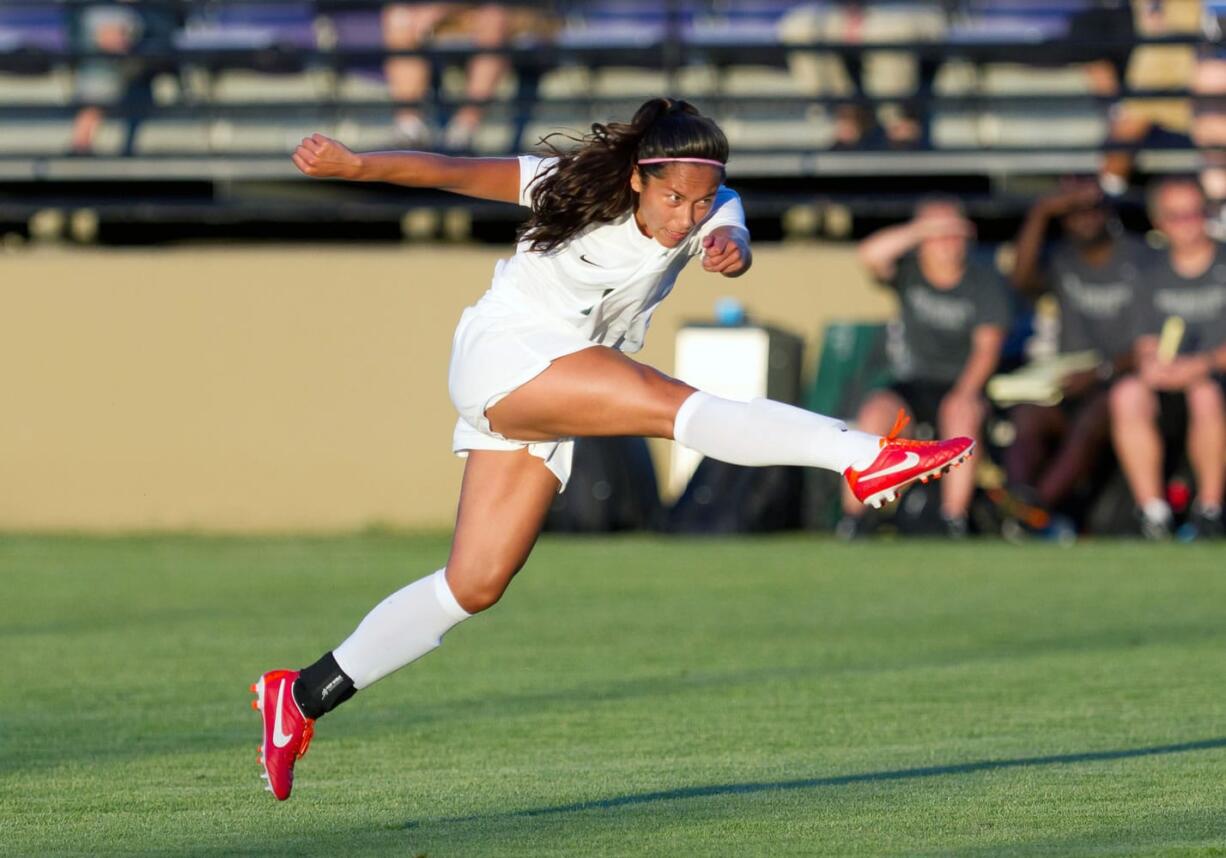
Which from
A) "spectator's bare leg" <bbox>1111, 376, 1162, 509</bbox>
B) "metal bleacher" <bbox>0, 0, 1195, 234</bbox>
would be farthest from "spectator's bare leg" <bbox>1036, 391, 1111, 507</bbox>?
"metal bleacher" <bbox>0, 0, 1195, 234</bbox>

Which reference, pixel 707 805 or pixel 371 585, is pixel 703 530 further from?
pixel 707 805

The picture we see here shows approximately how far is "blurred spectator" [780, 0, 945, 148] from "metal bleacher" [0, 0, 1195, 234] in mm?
51

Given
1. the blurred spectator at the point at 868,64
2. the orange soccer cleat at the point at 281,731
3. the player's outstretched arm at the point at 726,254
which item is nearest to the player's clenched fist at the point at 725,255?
the player's outstretched arm at the point at 726,254

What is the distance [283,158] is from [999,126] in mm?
5186

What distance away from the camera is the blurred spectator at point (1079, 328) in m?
11.7

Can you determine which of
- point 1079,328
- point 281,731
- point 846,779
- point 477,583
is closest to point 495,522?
point 477,583

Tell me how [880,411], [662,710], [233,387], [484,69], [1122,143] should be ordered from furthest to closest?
[484,69] < [233,387] < [1122,143] < [880,411] < [662,710]

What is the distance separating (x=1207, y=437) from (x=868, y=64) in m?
4.23

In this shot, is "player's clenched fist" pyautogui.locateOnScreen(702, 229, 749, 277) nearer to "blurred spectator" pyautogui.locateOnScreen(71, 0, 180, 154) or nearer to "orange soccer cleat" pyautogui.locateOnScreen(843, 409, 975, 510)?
"orange soccer cleat" pyautogui.locateOnScreen(843, 409, 975, 510)

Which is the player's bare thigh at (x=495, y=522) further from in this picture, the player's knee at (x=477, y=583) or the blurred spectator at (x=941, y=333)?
the blurred spectator at (x=941, y=333)

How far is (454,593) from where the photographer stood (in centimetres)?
495

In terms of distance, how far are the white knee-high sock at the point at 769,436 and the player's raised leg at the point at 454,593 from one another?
563 millimetres

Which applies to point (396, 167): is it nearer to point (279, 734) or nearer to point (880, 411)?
point (279, 734)

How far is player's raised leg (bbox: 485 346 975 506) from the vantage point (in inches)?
171
